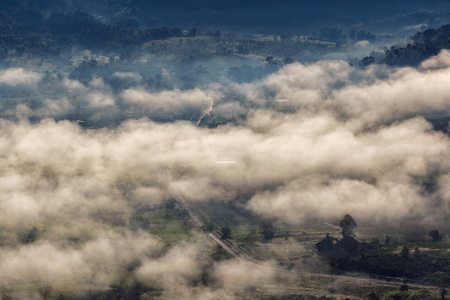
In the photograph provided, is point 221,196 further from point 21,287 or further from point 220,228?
point 21,287

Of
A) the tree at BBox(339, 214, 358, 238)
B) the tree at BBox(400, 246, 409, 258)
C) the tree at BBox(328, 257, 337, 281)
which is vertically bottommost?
the tree at BBox(328, 257, 337, 281)

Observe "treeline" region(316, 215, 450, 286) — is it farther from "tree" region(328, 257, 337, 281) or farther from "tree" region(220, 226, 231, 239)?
"tree" region(220, 226, 231, 239)

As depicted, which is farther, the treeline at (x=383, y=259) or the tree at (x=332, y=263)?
the tree at (x=332, y=263)

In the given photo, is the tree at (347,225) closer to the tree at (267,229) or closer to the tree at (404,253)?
the tree at (404,253)

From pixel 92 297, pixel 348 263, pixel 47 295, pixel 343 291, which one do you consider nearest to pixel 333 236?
pixel 348 263

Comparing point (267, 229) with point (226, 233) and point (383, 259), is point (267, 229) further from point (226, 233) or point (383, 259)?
point (383, 259)

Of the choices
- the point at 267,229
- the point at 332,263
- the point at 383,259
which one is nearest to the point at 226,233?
the point at 267,229

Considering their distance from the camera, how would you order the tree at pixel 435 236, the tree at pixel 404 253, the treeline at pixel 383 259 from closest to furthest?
the treeline at pixel 383 259 < the tree at pixel 404 253 < the tree at pixel 435 236

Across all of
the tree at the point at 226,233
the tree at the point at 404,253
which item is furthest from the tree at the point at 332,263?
the tree at the point at 226,233

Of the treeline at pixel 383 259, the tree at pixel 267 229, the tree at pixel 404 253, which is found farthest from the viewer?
the tree at pixel 267 229

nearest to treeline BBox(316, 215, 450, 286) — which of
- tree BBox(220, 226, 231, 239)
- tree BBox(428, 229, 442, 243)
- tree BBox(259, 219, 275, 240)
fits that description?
tree BBox(428, 229, 442, 243)
